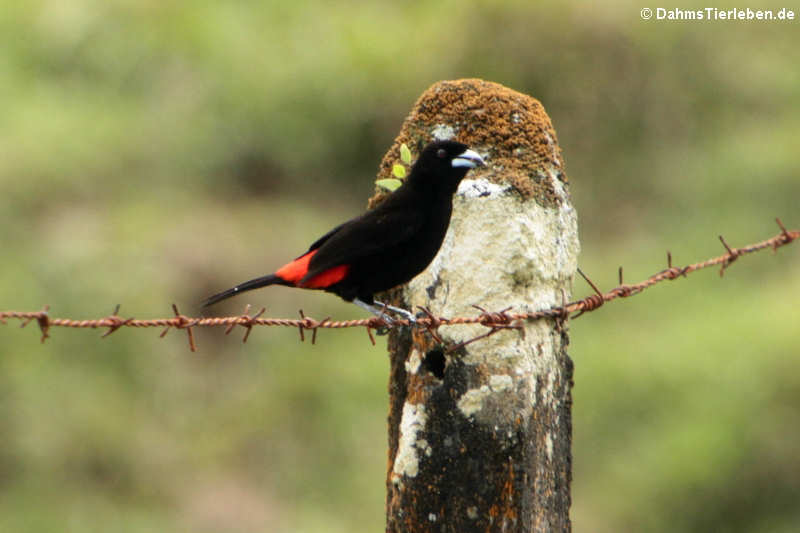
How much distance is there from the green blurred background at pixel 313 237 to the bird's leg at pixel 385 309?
4102 millimetres

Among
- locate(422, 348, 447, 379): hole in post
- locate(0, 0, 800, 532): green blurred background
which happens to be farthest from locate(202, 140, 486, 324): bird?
locate(0, 0, 800, 532): green blurred background

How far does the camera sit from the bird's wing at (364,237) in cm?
287

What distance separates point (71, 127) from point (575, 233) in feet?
22.9

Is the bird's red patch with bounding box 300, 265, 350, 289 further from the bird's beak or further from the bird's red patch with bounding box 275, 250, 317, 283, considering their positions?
the bird's beak

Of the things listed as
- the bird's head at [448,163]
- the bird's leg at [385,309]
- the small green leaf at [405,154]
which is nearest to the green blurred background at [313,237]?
the bird's leg at [385,309]

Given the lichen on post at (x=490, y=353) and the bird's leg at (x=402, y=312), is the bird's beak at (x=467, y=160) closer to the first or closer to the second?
the lichen on post at (x=490, y=353)

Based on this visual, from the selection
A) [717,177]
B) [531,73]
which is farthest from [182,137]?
[717,177]

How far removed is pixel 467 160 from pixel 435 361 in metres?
0.55

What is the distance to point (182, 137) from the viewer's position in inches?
362

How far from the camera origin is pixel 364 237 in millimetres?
2922

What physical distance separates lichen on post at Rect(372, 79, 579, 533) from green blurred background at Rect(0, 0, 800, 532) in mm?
4249

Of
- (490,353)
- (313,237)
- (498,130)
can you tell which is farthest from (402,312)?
(313,237)

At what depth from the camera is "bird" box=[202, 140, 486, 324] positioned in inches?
110

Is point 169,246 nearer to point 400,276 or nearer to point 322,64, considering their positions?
point 322,64
